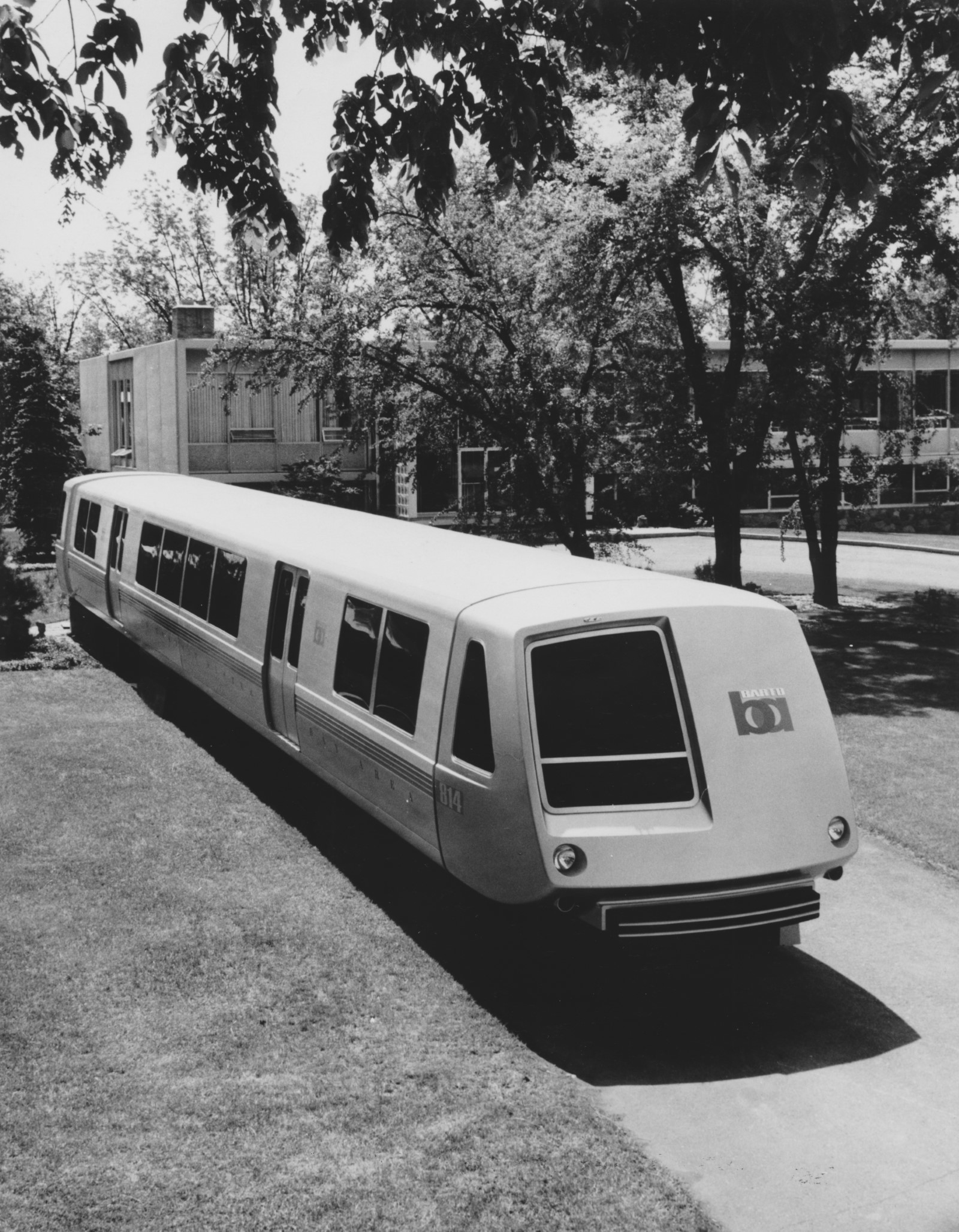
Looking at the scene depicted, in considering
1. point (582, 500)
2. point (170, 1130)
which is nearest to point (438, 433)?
point (582, 500)

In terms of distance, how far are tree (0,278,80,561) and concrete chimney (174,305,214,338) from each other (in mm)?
3643

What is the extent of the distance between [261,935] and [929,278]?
18454mm

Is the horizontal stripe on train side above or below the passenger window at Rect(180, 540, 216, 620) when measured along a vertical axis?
below

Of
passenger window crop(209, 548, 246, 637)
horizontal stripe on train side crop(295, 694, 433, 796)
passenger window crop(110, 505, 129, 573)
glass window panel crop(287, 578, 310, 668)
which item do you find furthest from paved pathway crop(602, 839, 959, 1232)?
passenger window crop(110, 505, 129, 573)

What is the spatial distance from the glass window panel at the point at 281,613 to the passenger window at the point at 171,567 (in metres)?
3.28

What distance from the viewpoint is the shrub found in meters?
18.8

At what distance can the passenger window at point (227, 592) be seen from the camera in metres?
12.3

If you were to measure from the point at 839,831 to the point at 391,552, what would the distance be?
4145 mm

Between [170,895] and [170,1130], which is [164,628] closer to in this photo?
[170,895]

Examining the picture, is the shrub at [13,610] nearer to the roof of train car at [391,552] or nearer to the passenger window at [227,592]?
the roof of train car at [391,552]

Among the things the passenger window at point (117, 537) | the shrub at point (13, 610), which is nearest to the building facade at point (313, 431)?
the passenger window at point (117, 537)

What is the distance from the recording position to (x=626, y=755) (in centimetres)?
718

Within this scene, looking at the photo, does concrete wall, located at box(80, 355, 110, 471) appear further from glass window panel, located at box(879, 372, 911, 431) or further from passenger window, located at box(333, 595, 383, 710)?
passenger window, located at box(333, 595, 383, 710)

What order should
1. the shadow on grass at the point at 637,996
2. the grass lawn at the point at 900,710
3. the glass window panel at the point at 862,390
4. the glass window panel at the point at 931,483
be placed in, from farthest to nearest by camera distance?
the glass window panel at the point at 931,483
the glass window panel at the point at 862,390
the grass lawn at the point at 900,710
the shadow on grass at the point at 637,996
